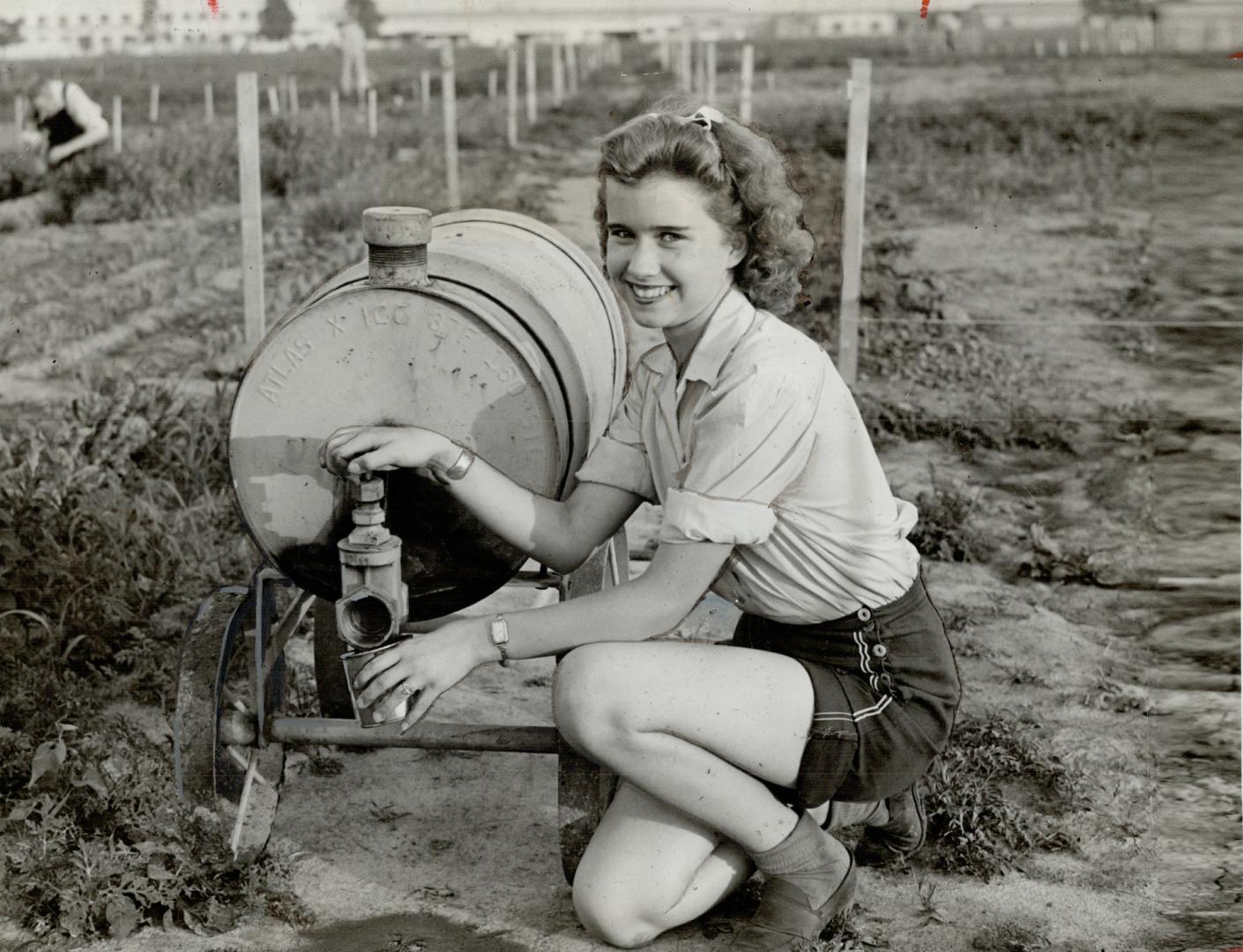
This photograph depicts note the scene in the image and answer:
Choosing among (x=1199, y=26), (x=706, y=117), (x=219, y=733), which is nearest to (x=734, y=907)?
(x=219, y=733)

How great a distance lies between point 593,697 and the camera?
2.80 metres

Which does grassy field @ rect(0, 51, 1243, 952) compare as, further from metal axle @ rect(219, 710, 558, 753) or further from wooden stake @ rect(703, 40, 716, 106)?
wooden stake @ rect(703, 40, 716, 106)

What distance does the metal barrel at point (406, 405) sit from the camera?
2.97 m

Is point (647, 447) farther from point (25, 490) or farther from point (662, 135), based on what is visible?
point (25, 490)

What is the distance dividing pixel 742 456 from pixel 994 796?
50.1 inches

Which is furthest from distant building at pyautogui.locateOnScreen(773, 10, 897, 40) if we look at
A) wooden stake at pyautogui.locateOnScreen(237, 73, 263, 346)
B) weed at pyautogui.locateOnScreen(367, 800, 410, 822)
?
weed at pyautogui.locateOnScreen(367, 800, 410, 822)

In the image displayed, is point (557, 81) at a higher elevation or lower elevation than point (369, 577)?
higher

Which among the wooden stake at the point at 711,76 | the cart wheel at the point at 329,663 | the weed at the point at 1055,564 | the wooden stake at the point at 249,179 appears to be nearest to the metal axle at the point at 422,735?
the cart wheel at the point at 329,663

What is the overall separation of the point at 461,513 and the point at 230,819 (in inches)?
40.1

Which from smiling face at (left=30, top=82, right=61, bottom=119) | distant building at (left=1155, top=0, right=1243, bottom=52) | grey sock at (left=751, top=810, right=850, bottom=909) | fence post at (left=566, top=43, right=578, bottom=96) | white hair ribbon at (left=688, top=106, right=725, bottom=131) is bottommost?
grey sock at (left=751, top=810, right=850, bottom=909)

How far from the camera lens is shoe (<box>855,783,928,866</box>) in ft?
10.6

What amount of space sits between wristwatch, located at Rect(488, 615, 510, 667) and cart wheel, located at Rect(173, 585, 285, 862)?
815 mm

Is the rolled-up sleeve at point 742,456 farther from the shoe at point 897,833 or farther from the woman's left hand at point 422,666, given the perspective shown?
the shoe at point 897,833

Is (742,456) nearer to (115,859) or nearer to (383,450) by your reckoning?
(383,450)
